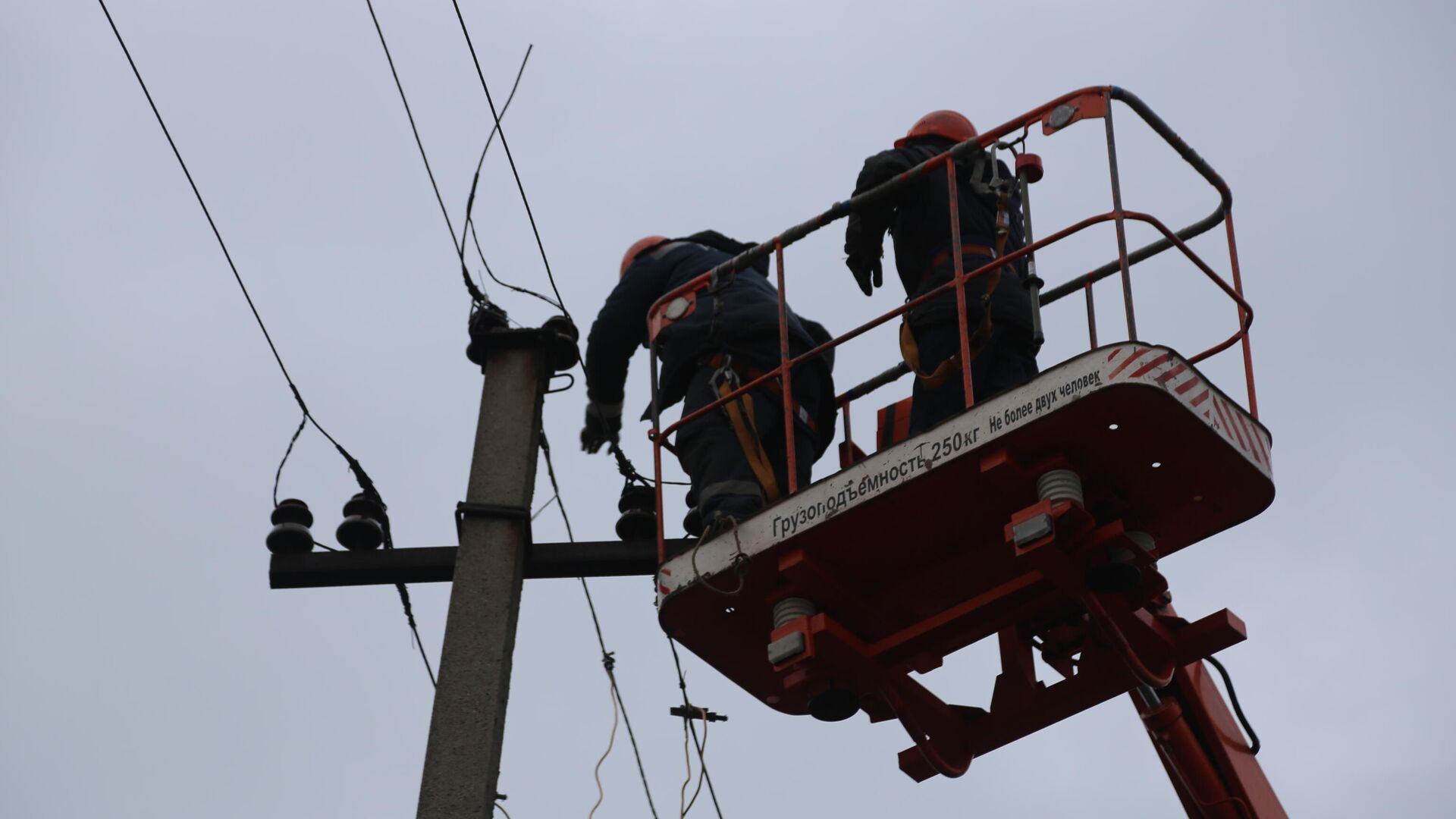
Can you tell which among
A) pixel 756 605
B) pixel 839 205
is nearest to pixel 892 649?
pixel 756 605

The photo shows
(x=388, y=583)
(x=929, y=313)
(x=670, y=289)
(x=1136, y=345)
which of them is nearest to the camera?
(x=1136, y=345)

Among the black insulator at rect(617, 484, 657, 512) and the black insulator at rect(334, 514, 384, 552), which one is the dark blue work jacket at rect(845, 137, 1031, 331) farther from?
the black insulator at rect(334, 514, 384, 552)

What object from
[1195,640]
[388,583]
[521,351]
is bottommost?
[1195,640]

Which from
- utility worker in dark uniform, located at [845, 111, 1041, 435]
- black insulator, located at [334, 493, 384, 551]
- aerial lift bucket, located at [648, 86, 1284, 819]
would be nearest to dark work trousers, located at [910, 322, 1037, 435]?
utility worker in dark uniform, located at [845, 111, 1041, 435]

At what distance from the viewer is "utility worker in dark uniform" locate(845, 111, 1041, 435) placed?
8930mm

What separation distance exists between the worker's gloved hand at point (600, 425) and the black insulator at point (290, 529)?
5.38ft

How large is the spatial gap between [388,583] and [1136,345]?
151 inches

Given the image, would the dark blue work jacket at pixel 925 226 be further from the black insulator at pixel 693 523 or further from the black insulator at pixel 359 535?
the black insulator at pixel 359 535

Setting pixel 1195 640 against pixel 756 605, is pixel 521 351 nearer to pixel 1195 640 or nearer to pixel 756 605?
pixel 756 605

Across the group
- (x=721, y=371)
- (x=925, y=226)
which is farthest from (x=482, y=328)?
(x=925, y=226)

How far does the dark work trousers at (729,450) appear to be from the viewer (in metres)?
9.07

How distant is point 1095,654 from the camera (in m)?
8.82

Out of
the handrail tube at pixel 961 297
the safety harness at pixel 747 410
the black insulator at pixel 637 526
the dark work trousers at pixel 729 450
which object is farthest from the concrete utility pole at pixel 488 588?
the handrail tube at pixel 961 297

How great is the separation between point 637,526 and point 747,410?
1.00 metres
